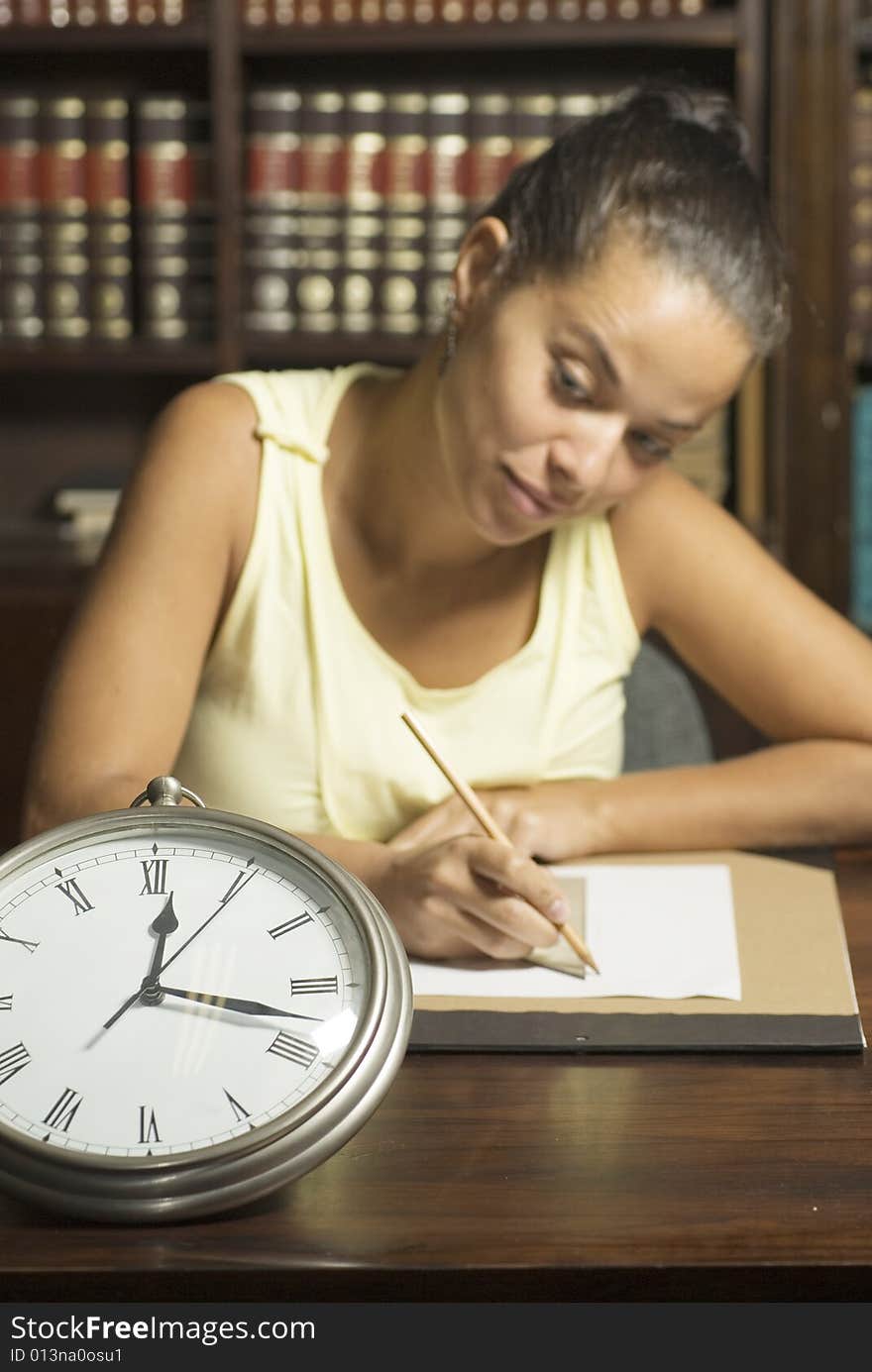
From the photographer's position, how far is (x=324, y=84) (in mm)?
2885

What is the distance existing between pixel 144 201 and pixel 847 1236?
2.46 m

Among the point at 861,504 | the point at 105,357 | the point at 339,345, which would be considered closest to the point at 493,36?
the point at 339,345

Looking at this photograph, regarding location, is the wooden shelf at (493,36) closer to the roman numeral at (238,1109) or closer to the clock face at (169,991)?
the clock face at (169,991)

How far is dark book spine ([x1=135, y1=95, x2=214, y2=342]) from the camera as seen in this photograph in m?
2.79

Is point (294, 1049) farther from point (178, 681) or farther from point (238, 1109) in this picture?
point (178, 681)

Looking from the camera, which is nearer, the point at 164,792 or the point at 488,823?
the point at 164,792

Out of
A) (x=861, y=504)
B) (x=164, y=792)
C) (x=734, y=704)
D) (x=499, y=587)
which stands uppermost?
(x=164, y=792)

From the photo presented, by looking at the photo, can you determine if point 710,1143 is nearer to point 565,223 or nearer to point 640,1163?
point 640,1163

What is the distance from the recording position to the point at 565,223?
1.20 m

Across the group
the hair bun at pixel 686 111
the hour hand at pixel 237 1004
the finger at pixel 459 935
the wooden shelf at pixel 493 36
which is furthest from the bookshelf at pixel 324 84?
the hour hand at pixel 237 1004

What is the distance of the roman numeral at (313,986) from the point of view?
2.50 ft

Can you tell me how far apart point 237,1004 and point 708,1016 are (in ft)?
1.06

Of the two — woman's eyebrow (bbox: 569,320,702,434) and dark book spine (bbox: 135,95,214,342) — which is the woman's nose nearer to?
woman's eyebrow (bbox: 569,320,702,434)

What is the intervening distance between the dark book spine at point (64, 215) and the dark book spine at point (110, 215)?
14 millimetres
